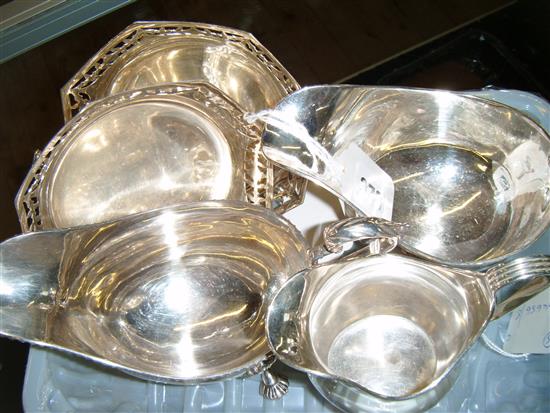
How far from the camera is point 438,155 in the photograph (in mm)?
718

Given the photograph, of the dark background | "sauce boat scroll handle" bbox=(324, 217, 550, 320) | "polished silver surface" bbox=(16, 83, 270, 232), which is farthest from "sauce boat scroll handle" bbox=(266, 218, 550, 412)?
the dark background

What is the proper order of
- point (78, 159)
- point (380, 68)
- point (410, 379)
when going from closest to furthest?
point (410, 379) < point (78, 159) < point (380, 68)

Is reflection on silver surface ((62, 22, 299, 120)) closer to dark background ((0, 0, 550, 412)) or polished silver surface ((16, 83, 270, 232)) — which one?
polished silver surface ((16, 83, 270, 232))

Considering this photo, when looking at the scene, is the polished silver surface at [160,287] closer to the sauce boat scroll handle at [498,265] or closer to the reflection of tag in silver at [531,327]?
the sauce boat scroll handle at [498,265]

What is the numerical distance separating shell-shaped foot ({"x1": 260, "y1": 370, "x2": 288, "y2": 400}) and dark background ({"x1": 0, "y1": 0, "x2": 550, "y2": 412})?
0.36m

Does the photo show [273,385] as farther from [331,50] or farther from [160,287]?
[331,50]

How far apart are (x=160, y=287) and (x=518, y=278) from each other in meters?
0.32

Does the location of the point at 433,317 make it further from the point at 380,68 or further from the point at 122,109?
the point at 380,68

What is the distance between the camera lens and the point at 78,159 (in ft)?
2.20

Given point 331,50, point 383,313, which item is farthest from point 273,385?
point 331,50

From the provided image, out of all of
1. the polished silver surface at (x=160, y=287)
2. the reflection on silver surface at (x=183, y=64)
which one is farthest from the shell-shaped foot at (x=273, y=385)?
the reflection on silver surface at (x=183, y=64)

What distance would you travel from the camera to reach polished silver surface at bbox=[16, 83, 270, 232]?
647mm

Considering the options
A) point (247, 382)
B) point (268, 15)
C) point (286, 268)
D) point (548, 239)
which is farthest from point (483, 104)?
point (268, 15)

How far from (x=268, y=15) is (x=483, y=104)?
0.49 m
